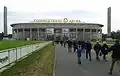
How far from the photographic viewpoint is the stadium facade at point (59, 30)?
18850 centimetres

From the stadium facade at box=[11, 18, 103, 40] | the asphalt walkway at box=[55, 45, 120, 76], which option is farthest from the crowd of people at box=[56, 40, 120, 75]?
the stadium facade at box=[11, 18, 103, 40]

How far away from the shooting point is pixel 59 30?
18925 cm

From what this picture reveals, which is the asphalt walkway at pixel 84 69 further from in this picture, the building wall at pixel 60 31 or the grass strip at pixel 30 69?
the building wall at pixel 60 31

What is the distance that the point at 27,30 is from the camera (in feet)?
647

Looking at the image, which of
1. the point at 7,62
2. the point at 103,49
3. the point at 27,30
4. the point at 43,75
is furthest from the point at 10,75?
the point at 27,30

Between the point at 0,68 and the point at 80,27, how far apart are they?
17461 centimetres

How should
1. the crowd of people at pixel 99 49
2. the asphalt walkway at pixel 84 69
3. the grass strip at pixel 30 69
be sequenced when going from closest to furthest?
the crowd of people at pixel 99 49, the asphalt walkway at pixel 84 69, the grass strip at pixel 30 69

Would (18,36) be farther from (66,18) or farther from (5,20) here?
(66,18)

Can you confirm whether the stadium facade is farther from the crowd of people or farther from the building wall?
the crowd of people

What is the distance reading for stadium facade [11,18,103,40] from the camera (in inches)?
7421

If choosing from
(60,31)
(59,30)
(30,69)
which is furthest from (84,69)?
(59,30)

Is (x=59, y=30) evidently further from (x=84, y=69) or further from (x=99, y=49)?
(x=84, y=69)

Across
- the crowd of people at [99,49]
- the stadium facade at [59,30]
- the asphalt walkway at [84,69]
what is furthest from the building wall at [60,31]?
the asphalt walkway at [84,69]

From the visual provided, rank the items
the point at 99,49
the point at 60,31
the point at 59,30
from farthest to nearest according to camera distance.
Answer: the point at 59,30 < the point at 60,31 < the point at 99,49
